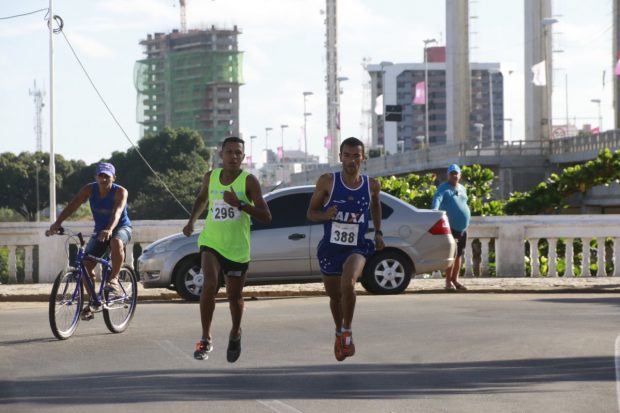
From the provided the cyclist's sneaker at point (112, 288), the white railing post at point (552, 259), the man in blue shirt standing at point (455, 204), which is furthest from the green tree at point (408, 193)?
the cyclist's sneaker at point (112, 288)

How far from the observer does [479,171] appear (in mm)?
33438

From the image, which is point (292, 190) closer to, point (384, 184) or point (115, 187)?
point (115, 187)

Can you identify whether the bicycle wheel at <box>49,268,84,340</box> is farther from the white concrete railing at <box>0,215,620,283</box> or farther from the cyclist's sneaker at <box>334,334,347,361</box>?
the white concrete railing at <box>0,215,620,283</box>

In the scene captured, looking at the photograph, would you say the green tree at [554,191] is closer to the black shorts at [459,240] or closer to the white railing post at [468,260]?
the white railing post at [468,260]

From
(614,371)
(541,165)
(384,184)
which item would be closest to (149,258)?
(614,371)

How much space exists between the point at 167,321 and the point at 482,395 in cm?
631

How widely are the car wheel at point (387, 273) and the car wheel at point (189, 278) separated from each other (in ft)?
7.17

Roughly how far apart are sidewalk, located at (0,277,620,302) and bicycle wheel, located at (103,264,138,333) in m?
4.97

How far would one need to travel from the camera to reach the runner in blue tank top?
10.9 m

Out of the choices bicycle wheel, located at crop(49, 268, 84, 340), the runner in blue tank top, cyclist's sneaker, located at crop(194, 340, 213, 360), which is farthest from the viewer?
bicycle wheel, located at crop(49, 268, 84, 340)

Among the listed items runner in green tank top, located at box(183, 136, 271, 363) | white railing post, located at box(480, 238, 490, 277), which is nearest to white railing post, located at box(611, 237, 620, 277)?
white railing post, located at box(480, 238, 490, 277)

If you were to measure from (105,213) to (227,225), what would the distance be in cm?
282

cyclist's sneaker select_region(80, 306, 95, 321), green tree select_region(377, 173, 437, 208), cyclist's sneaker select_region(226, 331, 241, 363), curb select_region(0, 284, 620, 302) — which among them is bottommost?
curb select_region(0, 284, 620, 302)

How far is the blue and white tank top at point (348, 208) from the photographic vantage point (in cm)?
1091
